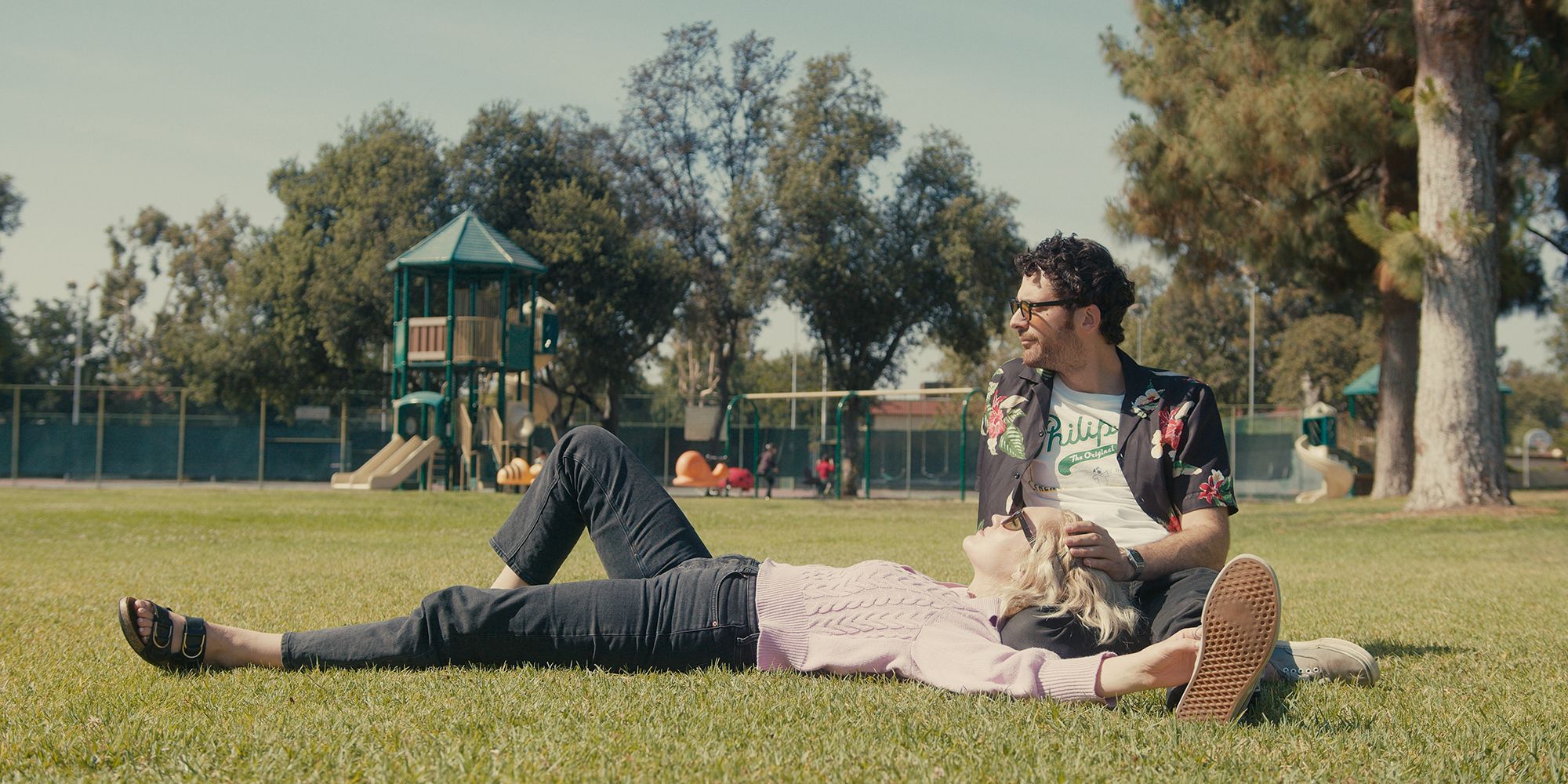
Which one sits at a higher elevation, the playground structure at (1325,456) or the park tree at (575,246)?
the park tree at (575,246)

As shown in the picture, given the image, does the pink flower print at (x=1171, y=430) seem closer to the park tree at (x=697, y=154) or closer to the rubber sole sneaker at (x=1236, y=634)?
the rubber sole sneaker at (x=1236, y=634)

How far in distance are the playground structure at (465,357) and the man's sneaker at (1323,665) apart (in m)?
21.5

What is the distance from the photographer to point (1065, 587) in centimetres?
335

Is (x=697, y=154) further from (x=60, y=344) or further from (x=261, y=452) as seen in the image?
(x=60, y=344)

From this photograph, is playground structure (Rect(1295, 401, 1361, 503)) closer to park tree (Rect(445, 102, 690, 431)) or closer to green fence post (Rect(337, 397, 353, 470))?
park tree (Rect(445, 102, 690, 431))

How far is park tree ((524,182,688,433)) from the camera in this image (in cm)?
3297

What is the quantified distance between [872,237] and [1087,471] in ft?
101

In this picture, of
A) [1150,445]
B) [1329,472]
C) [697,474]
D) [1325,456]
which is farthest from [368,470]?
[1150,445]

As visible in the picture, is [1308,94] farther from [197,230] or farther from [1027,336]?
[197,230]

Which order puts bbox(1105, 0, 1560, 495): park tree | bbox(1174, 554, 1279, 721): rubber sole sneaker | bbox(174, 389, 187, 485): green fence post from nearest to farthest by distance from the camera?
bbox(1174, 554, 1279, 721): rubber sole sneaker, bbox(1105, 0, 1560, 495): park tree, bbox(174, 389, 187, 485): green fence post

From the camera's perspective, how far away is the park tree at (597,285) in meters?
33.0

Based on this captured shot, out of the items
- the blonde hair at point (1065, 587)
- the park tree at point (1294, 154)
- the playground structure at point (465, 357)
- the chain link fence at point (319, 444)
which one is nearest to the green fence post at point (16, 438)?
the chain link fence at point (319, 444)

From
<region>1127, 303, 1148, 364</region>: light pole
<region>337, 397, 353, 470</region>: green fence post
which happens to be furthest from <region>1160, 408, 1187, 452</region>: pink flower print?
<region>1127, 303, 1148, 364</region>: light pole

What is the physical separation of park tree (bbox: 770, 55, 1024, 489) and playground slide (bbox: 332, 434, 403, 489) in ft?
39.0
